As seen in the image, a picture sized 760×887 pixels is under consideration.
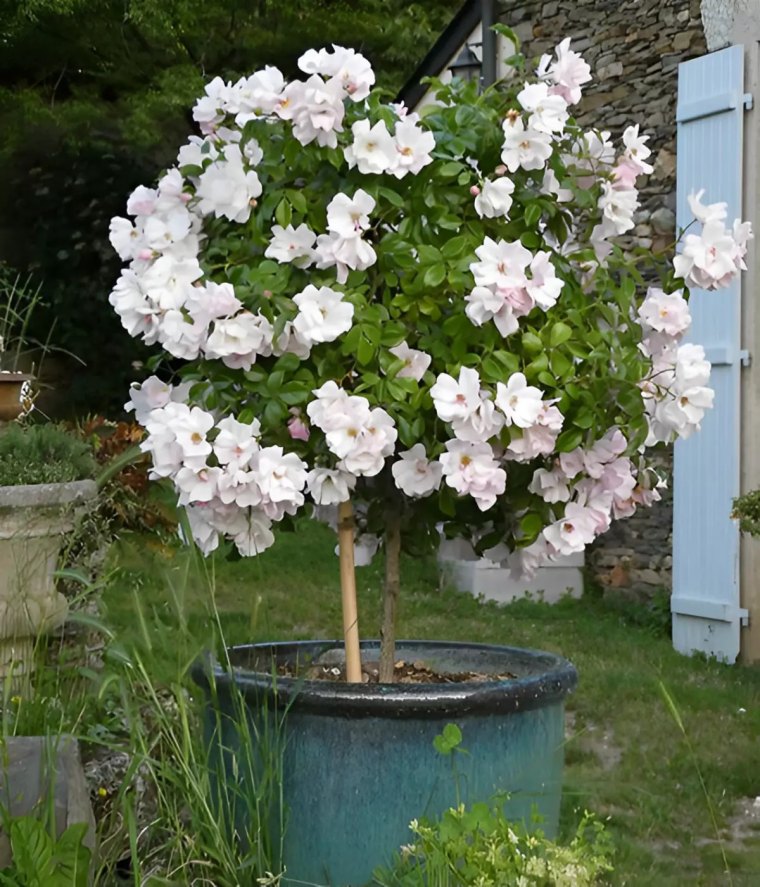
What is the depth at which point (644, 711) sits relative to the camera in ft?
17.4

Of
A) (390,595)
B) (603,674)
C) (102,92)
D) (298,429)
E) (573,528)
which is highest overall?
(102,92)

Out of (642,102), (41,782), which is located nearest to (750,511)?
(41,782)

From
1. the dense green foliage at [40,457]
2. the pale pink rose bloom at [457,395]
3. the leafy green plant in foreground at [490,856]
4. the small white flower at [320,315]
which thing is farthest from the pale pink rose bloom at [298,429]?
the dense green foliage at [40,457]

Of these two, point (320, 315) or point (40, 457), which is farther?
point (40, 457)

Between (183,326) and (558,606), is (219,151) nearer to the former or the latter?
(183,326)

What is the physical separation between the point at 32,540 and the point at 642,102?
495 cm

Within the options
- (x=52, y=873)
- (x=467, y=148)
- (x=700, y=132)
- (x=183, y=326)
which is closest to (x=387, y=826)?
(x=52, y=873)

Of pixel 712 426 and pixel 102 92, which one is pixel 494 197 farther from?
pixel 102 92

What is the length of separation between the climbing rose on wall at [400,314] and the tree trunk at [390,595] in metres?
0.07

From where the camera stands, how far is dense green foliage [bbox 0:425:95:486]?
3.93m

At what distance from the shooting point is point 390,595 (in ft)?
8.93

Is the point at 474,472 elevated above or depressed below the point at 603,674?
above

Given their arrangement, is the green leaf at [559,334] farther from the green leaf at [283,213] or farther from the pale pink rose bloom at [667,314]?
the green leaf at [283,213]

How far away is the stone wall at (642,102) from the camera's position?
7.30 meters
